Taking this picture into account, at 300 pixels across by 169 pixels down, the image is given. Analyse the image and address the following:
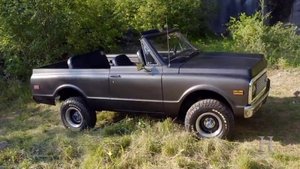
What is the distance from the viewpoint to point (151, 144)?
18.0 ft

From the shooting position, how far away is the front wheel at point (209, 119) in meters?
5.47

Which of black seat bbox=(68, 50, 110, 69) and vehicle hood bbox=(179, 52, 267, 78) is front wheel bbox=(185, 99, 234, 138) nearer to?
vehicle hood bbox=(179, 52, 267, 78)

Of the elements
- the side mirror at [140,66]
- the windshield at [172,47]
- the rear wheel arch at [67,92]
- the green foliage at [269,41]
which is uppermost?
the windshield at [172,47]

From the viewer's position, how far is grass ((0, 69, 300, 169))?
203 inches

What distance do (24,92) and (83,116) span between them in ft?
10.5

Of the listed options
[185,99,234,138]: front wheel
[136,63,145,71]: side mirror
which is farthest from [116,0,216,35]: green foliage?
[185,99,234,138]: front wheel

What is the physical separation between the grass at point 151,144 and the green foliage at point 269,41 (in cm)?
143

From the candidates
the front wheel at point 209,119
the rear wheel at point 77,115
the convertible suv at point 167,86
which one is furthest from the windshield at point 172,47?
the rear wheel at point 77,115

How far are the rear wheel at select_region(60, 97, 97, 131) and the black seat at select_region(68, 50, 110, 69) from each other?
580mm

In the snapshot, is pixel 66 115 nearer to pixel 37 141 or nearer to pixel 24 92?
pixel 37 141

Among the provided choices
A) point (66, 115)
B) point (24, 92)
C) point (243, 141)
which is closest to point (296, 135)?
point (243, 141)

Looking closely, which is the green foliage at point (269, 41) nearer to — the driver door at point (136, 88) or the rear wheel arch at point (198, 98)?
the rear wheel arch at point (198, 98)

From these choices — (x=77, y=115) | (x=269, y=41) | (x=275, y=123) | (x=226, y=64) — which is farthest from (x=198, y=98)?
(x=269, y=41)

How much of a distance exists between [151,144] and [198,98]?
97 centimetres
